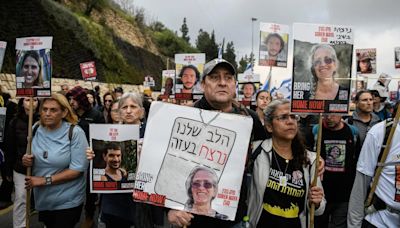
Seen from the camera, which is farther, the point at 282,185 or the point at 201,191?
the point at 282,185

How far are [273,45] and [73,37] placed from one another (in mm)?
16361

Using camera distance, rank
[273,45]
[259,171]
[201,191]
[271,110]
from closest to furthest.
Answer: [201,191] → [259,171] → [271,110] → [273,45]

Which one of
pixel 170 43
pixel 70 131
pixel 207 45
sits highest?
pixel 207 45

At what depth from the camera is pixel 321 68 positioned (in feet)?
11.2

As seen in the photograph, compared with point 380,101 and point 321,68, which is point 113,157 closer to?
point 321,68

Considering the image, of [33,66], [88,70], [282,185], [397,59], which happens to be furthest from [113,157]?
[88,70]

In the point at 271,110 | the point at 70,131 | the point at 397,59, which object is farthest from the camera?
the point at 397,59

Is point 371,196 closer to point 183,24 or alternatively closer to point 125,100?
point 125,100

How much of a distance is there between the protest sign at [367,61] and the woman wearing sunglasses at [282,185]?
31.4 ft

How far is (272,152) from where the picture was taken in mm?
3070

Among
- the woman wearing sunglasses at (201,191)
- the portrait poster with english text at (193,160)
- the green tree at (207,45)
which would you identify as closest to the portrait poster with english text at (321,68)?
the portrait poster with english text at (193,160)

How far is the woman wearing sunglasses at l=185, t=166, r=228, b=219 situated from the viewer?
246 centimetres

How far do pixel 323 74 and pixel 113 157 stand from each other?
6.49 feet

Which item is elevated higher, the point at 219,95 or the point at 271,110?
the point at 219,95
